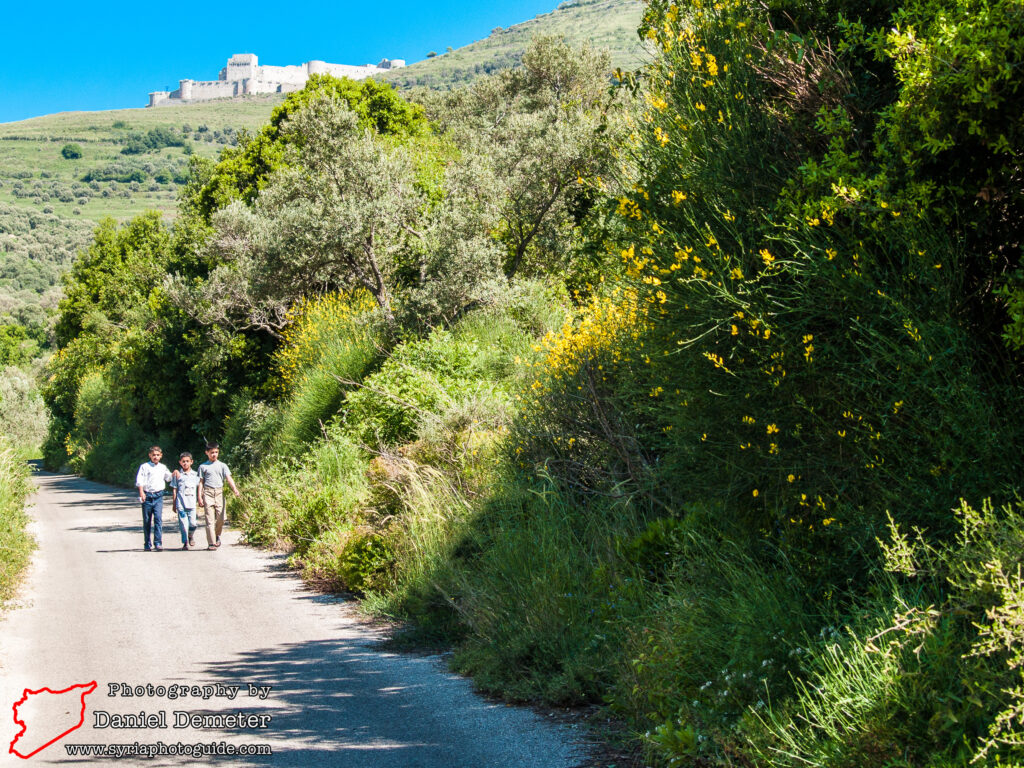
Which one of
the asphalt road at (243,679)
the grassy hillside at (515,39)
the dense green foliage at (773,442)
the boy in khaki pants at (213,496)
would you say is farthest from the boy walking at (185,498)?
the grassy hillside at (515,39)

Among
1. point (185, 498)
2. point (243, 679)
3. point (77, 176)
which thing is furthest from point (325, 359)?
point (77, 176)

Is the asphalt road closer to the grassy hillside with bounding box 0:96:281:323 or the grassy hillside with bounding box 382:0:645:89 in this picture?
the grassy hillside with bounding box 0:96:281:323

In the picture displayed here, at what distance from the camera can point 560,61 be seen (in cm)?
3656

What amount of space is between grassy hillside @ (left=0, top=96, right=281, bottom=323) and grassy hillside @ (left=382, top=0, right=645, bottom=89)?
29.3 meters

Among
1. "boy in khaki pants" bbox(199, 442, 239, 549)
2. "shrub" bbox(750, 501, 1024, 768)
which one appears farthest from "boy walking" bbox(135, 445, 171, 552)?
"shrub" bbox(750, 501, 1024, 768)

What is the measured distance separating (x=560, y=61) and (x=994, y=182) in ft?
112

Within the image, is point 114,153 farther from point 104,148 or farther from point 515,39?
point 515,39

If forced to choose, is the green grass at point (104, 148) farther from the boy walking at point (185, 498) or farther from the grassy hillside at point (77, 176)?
the boy walking at point (185, 498)

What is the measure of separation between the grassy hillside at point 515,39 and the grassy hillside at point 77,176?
29282mm

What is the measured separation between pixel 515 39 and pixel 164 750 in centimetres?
15825

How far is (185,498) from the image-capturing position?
16031 mm

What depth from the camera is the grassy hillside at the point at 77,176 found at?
99.0m

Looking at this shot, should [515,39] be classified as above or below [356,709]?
above

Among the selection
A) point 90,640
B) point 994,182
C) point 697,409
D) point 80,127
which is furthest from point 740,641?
point 80,127
